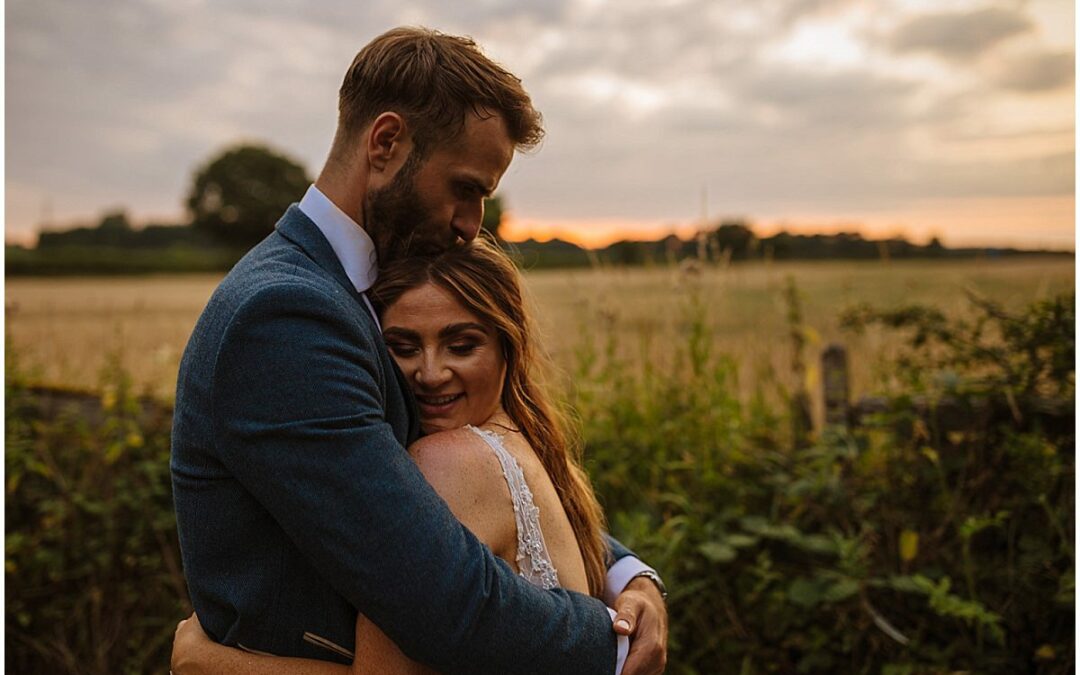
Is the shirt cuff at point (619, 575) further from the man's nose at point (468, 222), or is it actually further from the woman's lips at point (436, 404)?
the man's nose at point (468, 222)

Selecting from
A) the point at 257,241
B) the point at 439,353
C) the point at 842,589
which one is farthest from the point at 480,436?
the point at 257,241

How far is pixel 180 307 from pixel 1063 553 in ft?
20.7

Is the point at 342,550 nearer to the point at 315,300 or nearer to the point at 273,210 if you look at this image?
the point at 315,300

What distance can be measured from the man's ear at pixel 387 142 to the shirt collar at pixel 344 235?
119 mm

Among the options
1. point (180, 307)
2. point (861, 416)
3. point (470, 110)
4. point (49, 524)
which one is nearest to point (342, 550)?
point (470, 110)

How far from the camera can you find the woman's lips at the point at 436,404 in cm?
172

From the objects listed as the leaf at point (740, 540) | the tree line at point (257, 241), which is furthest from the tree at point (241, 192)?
the leaf at point (740, 540)

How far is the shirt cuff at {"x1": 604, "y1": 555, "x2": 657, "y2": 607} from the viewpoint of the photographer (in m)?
1.91

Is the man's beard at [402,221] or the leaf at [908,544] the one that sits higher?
the man's beard at [402,221]

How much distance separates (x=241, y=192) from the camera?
150ft

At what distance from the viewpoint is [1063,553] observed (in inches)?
122

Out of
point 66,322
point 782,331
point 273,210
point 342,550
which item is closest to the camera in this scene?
point 342,550

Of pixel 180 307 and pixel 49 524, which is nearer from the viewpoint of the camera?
pixel 49 524

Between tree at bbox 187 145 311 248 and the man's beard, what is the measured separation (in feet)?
150
